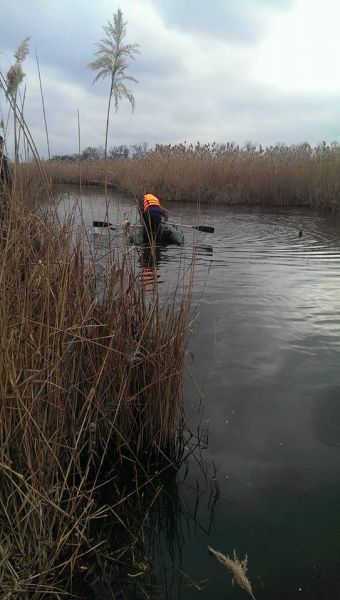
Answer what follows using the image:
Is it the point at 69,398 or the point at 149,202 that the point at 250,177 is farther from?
the point at 69,398

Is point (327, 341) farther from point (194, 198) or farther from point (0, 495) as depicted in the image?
point (194, 198)

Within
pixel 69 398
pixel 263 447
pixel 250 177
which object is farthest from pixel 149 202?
pixel 250 177

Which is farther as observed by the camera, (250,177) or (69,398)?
(250,177)

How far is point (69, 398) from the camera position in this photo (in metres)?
2.12

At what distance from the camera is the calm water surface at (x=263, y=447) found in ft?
6.56

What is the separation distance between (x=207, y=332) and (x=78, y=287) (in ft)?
8.29

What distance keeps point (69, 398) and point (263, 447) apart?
1.40m

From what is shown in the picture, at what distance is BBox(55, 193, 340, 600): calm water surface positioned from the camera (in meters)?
2.00

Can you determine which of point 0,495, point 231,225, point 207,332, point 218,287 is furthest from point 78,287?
point 231,225

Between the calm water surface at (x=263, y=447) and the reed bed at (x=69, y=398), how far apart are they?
11.0 inches

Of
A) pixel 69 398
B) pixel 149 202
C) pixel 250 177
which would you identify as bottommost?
pixel 69 398

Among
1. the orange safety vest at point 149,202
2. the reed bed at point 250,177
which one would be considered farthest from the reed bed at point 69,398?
the reed bed at point 250,177

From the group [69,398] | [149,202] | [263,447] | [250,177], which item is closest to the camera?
[69,398]

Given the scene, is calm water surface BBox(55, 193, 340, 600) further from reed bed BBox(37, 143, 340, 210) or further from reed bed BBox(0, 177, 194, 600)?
reed bed BBox(37, 143, 340, 210)
